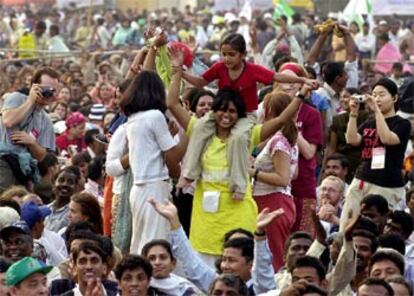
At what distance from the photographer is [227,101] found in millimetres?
14891

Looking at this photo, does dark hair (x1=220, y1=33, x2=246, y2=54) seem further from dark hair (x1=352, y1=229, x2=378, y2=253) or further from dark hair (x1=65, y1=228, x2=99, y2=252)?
dark hair (x1=352, y1=229, x2=378, y2=253)

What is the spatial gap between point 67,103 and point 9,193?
299 inches

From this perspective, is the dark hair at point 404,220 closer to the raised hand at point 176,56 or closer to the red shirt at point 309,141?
the red shirt at point 309,141

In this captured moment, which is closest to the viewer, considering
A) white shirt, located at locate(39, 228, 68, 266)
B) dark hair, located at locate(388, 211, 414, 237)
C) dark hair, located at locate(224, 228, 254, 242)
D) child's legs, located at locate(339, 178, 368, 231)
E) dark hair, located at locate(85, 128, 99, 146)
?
dark hair, located at locate(224, 228, 254, 242)

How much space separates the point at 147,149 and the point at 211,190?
1.82 ft

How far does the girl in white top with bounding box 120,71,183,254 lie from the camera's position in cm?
1489

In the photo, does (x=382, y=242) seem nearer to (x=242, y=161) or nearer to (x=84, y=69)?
(x=242, y=161)

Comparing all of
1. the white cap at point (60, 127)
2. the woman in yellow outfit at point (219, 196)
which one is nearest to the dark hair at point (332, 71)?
the white cap at point (60, 127)

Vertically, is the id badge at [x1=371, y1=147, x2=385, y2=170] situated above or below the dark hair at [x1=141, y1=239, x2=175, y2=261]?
above

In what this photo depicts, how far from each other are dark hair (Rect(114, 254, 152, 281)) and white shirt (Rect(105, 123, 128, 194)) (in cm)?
209

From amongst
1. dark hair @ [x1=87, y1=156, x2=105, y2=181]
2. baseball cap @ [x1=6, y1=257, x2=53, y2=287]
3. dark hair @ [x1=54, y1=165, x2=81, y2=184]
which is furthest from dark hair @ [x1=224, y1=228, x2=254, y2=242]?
dark hair @ [x1=87, y1=156, x2=105, y2=181]

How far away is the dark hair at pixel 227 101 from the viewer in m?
14.9

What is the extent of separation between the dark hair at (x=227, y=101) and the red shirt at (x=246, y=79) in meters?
0.43

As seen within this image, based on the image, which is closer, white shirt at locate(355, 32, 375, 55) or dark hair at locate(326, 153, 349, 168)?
dark hair at locate(326, 153, 349, 168)
